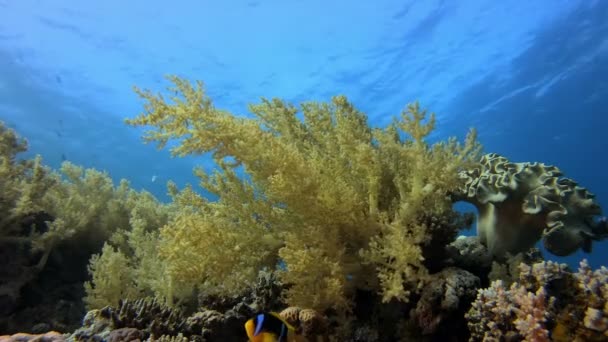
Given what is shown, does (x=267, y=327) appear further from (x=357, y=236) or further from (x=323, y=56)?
(x=323, y=56)

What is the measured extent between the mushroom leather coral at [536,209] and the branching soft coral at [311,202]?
29.4 inches

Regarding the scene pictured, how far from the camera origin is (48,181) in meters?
7.49

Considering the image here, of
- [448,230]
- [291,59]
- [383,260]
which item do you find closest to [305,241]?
[383,260]

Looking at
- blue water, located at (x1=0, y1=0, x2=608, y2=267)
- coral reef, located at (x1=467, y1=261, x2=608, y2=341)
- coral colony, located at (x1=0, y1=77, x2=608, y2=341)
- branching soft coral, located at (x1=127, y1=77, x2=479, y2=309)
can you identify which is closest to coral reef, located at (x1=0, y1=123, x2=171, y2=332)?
coral colony, located at (x1=0, y1=77, x2=608, y2=341)

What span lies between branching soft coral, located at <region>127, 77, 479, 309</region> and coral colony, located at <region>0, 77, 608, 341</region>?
0.02 metres

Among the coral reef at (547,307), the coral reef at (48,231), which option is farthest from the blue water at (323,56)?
the coral reef at (547,307)

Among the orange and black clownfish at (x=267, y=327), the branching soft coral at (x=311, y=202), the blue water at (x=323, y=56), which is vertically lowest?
the orange and black clownfish at (x=267, y=327)

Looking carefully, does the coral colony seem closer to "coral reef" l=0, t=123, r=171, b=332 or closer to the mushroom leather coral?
the mushroom leather coral

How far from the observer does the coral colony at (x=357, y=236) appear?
324 cm

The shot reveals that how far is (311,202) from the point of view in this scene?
3.51m

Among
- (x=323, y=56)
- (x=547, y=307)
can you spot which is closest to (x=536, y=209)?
(x=547, y=307)

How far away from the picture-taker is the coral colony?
3236mm

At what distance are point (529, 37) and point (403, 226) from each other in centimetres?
3295

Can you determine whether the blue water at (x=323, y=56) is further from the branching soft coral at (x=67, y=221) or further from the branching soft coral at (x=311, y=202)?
the branching soft coral at (x=311, y=202)
